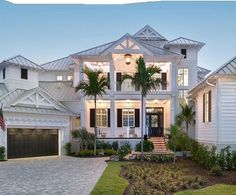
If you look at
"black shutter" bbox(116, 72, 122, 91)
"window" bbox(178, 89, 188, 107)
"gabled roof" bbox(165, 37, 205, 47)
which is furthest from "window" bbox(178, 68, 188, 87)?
"black shutter" bbox(116, 72, 122, 91)

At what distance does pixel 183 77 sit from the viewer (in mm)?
31297

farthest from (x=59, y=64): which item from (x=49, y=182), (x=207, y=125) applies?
(x=49, y=182)

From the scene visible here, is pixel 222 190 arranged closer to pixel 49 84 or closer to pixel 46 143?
pixel 46 143

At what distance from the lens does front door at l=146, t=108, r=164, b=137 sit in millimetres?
29297

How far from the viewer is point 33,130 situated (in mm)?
23062

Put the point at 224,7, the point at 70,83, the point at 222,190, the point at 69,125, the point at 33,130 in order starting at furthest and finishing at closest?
the point at 70,83 < the point at 69,125 < the point at 33,130 < the point at 222,190 < the point at 224,7

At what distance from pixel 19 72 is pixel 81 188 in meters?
17.3

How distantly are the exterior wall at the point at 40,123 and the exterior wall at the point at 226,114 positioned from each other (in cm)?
1275

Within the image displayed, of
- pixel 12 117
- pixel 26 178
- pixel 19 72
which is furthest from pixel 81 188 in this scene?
pixel 19 72

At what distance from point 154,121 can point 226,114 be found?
14.3 meters

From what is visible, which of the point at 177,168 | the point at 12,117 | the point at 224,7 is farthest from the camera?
the point at 12,117

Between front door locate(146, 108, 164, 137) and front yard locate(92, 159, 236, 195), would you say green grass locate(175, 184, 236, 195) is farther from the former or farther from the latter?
front door locate(146, 108, 164, 137)

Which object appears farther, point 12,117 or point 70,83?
point 70,83

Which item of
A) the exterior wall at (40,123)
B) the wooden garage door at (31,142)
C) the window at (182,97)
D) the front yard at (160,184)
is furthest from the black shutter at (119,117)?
the front yard at (160,184)
